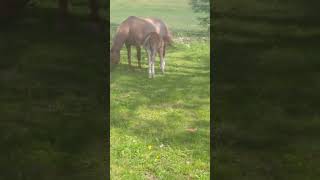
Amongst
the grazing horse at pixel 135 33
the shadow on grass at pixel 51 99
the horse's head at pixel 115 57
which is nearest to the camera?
the shadow on grass at pixel 51 99

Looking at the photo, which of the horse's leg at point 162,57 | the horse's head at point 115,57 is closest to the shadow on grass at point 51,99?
the horse's head at point 115,57

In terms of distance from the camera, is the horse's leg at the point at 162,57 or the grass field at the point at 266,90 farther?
the horse's leg at the point at 162,57

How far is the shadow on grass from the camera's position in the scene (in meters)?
6.75

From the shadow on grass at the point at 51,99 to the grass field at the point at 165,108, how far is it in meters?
0.34

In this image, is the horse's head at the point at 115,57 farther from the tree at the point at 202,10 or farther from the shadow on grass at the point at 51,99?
the tree at the point at 202,10

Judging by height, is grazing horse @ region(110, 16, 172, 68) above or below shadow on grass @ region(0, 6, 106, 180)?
above

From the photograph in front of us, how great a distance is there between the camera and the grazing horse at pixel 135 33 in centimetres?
1000

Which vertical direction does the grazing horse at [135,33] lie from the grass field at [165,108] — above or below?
above

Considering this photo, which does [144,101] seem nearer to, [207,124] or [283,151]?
[207,124]

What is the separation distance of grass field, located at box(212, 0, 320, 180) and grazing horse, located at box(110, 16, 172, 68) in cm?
94

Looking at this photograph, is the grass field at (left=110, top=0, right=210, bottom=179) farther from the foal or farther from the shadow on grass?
the shadow on grass

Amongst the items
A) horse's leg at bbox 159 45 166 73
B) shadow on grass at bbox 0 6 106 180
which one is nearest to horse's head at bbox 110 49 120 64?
shadow on grass at bbox 0 6 106 180

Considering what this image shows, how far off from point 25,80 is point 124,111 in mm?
1702

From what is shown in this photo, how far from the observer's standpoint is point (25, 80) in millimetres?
8758
